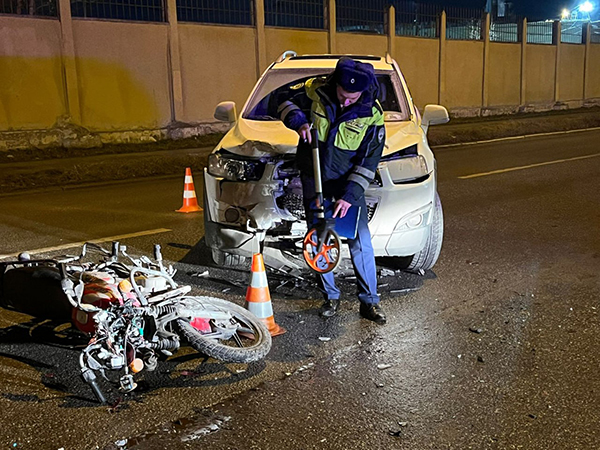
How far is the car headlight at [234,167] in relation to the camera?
18.7ft

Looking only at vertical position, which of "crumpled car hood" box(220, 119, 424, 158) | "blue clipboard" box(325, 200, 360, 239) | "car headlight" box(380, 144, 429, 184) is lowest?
"blue clipboard" box(325, 200, 360, 239)

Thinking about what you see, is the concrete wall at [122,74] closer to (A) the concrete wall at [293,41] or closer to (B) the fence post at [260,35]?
(B) the fence post at [260,35]

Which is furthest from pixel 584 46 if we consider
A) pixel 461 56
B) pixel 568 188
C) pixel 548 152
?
pixel 568 188

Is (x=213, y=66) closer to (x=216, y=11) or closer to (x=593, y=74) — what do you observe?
(x=216, y=11)

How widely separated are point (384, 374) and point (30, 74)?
15394mm

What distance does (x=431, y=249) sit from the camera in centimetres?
625

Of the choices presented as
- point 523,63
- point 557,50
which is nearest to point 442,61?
point 523,63

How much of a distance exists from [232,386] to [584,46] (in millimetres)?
36819

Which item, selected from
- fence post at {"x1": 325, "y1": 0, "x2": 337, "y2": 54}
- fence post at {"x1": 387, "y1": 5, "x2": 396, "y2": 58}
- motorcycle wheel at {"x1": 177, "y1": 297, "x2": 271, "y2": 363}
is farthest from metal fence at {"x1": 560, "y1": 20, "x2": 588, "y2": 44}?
motorcycle wheel at {"x1": 177, "y1": 297, "x2": 271, "y2": 363}

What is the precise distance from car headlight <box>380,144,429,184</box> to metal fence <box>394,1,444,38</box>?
22.3 metres

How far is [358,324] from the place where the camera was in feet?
16.8

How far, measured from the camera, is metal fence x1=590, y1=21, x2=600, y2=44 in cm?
3688

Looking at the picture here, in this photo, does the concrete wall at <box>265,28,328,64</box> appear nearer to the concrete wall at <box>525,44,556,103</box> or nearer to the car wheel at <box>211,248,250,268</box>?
the concrete wall at <box>525,44,556,103</box>

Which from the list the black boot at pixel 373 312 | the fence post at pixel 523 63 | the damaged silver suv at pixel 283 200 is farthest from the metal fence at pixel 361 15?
the black boot at pixel 373 312
